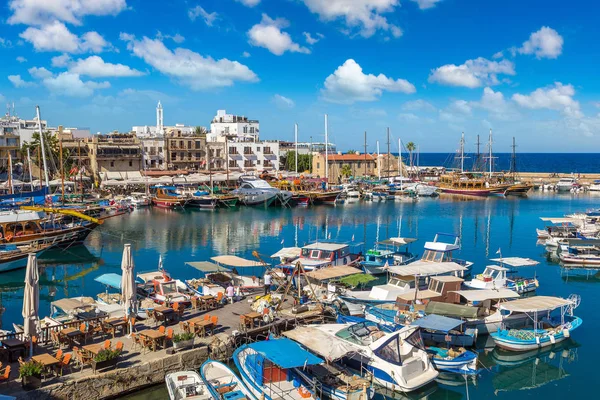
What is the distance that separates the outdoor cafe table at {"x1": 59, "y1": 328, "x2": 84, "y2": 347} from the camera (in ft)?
74.1

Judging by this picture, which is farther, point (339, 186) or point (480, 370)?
point (339, 186)

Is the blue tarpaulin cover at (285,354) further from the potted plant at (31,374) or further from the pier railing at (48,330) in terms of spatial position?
the pier railing at (48,330)

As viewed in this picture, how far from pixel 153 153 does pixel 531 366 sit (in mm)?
97331

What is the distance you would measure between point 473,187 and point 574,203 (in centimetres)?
2053

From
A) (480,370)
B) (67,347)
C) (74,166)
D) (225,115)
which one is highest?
(225,115)

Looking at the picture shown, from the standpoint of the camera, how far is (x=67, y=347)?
22.7 m

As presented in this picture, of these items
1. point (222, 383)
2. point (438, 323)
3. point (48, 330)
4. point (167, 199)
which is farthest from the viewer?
point (167, 199)

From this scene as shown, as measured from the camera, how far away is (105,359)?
20.6m

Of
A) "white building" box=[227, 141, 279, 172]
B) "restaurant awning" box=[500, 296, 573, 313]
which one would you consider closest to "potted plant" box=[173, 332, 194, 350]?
"restaurant awning" box=[500, 296, 573, 313]

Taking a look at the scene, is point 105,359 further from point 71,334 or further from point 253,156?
point 253,156

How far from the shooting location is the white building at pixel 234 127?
130m

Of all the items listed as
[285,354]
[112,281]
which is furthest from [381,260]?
[285,354]

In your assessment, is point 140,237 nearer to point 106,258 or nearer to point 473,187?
point 106,258

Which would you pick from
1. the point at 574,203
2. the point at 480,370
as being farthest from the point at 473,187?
the point at 480,370
